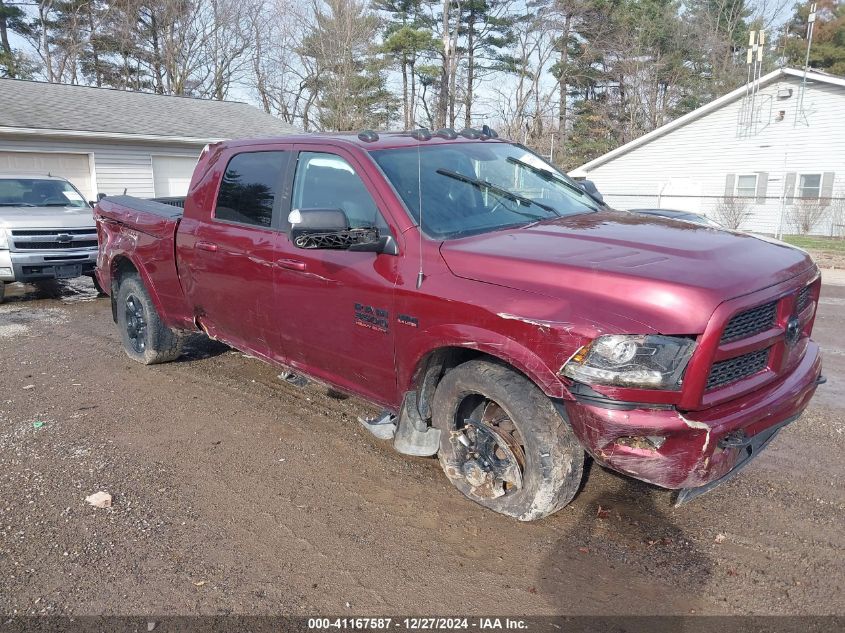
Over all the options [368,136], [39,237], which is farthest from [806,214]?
[39,237]

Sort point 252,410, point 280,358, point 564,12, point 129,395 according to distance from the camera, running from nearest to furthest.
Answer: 1. point 280,358
2. point 252,410
3. point 129,395
4. point 564,12

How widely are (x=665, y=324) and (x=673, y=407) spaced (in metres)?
0.36

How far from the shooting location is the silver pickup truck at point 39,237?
379 inches

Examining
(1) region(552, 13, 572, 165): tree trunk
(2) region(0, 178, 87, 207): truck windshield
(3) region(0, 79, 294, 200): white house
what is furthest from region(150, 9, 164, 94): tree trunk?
(2) region(0, 178, 87, 207): truck windshield

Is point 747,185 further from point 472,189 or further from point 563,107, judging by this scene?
point 472,189

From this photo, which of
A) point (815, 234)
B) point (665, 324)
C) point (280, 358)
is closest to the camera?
point (665, 324)

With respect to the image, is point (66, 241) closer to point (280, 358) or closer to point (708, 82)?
point (280, 358)

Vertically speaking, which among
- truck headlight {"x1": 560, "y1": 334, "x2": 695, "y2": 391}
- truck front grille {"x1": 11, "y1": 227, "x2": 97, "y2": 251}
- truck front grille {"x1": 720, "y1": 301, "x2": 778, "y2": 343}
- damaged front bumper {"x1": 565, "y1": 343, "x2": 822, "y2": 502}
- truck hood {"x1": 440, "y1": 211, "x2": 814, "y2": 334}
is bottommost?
damaged front bumper {"x1": 565, "y1": 343, "x2": 822, "y2": 502}

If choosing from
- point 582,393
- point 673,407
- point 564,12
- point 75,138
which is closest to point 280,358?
point 582,393

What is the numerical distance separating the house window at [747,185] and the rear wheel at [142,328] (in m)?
22.8

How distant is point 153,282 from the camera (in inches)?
225

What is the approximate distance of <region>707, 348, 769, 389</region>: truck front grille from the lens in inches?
110

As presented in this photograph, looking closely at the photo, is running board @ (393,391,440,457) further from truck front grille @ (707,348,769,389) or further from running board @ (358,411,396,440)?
truck front grille @ (707,348,769,389)

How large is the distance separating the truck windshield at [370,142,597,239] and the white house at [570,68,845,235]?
55.2 ft
